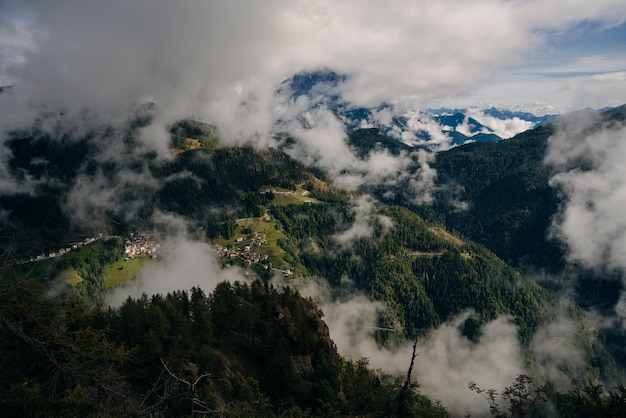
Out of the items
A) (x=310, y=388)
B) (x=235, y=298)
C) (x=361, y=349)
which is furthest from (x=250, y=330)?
(x=361, y=349)

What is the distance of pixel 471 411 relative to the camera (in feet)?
557

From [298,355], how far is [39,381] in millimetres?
61900

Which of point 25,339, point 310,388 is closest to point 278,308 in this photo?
point 310,388

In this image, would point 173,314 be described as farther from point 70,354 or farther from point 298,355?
point 70,354

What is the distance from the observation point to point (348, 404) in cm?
5241

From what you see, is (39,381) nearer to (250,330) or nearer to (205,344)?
(205,344)

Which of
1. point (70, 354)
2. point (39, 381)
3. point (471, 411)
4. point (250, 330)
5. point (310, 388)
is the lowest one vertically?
point (471, 411)

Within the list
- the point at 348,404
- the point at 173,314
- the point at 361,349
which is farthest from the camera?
the point at 361,349

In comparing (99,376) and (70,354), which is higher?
(70,354)

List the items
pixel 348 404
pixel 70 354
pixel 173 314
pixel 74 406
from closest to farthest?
1. pixel 70 354
2. pixel 74 406
3. pixel 348 404
4. pixel 173 314

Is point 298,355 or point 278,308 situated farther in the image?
point 278,308

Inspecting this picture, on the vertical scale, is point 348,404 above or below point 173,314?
below

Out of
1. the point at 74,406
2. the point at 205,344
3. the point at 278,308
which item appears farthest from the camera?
the point at 278,308

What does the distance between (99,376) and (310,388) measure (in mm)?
56963
